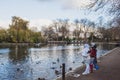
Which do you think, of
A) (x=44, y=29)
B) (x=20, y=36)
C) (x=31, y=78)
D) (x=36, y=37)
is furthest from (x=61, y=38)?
(x=31, y=78)

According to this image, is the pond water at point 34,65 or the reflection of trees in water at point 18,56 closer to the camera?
the pond water at point 34,65

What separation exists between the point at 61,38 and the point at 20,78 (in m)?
149

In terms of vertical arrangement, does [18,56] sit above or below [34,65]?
above

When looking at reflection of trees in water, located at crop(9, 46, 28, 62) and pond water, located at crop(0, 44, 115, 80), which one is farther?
reflection of trees in water, located at crop(9, 46, 28, 62)

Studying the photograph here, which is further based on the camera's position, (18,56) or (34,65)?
(18,56)

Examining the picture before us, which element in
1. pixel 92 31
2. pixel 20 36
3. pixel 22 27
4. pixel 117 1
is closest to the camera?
pixel 117 1

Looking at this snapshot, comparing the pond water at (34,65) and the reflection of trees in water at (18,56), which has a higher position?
the reflection of trees in water at (18,56)

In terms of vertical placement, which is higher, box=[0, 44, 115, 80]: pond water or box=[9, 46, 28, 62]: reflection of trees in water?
box=[9, 46, 28, 62]: reflection of trees in water

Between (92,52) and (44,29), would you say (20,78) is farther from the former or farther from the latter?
(44,29)

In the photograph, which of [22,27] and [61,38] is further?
[61,38]

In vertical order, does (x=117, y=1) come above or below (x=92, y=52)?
above

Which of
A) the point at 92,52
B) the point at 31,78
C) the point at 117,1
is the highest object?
the point at 117,1

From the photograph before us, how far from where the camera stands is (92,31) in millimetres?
165125

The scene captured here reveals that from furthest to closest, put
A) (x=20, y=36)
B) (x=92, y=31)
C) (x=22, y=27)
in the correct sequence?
(x=92, y=31) → (x=22, y=27) → (x=20, y=36)
